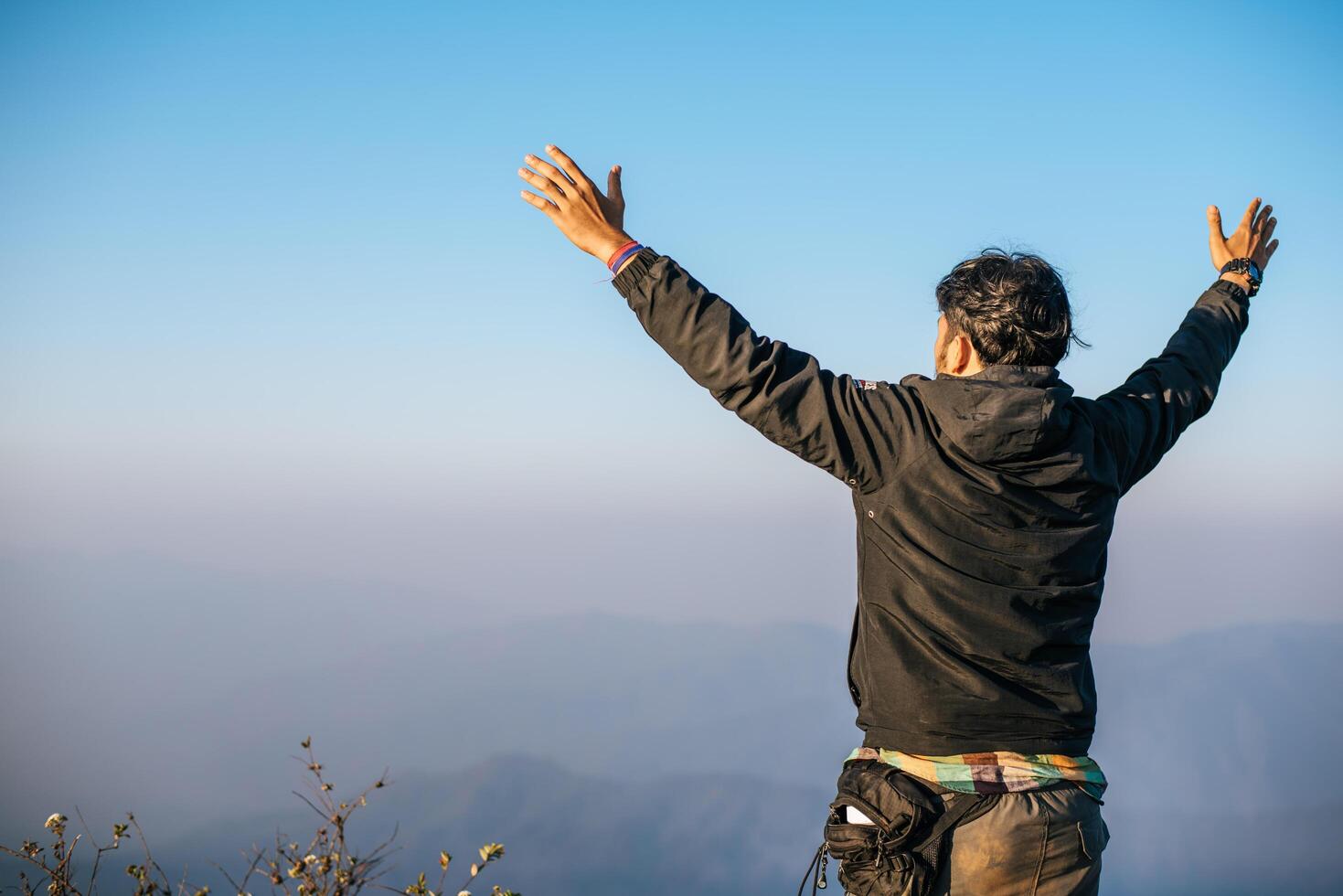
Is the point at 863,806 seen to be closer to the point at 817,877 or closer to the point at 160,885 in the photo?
the point at 817,877

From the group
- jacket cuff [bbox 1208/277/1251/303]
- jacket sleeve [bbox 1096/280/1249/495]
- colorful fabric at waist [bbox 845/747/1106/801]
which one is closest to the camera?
colorful fabric at waist [bbox 845/747/1106/801]

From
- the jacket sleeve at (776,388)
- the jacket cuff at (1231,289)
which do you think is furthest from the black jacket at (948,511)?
the jacket cuff at (1231,289)

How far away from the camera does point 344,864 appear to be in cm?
297

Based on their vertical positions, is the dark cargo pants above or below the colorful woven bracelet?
below

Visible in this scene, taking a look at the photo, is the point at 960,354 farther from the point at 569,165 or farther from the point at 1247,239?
the point at 1247,239

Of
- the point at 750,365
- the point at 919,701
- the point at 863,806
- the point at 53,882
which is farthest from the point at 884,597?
the point at 53,882

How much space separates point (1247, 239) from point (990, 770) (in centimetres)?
252

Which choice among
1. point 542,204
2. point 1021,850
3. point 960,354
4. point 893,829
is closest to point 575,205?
point 542,204

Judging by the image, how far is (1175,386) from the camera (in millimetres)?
3082

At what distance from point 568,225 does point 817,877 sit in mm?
1866

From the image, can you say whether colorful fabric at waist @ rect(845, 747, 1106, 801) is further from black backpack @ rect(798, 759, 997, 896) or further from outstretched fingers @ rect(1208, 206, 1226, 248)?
outstretched fingers @ rect(1208, 206, 1226, 248)

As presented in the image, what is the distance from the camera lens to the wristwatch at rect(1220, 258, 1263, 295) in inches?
147

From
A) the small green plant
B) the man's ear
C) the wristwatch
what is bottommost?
the small green plant

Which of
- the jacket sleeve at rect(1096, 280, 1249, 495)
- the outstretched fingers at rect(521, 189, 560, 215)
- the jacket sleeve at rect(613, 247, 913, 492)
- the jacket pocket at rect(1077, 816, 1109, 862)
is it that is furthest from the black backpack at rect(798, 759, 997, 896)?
the outstretched fingers at rect(521, 189, 560, 215)
